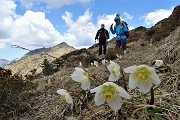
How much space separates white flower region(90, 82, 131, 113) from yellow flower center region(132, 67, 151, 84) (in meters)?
0.20

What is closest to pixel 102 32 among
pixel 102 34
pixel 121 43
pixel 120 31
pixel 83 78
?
pixel 102 34

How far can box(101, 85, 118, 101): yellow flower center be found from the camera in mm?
3490

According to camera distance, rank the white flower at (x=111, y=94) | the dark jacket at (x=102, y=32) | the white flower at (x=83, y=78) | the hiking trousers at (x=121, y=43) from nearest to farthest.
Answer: the white flower at (x=111, y=94) → the white flower at (x=83, y=78) → the hiking trousers at (x=121, y=43) → the dark jacket at (x=102, y=32)

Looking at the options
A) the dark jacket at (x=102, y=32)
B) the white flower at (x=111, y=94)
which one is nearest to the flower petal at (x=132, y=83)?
the white flower at (x=111, y=94)

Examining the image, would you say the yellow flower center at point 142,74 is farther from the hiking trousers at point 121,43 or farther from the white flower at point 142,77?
the hiking trousers at point 121,43

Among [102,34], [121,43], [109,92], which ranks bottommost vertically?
[109,92]

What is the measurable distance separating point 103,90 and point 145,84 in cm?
40

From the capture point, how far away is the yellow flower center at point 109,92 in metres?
3.49

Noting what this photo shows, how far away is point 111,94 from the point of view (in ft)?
11.6

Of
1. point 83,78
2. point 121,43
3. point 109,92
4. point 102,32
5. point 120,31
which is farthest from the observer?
point 102,32

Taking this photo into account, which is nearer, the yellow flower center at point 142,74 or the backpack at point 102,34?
the yellow flower center at point 142,74

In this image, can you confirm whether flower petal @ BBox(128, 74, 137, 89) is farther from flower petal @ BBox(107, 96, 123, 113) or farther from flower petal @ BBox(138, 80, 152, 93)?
flower petal @ BBox(107, 96, 123, 113)

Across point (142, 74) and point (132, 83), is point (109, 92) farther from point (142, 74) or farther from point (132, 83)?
point (142, 74)

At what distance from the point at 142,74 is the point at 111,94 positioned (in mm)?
346
